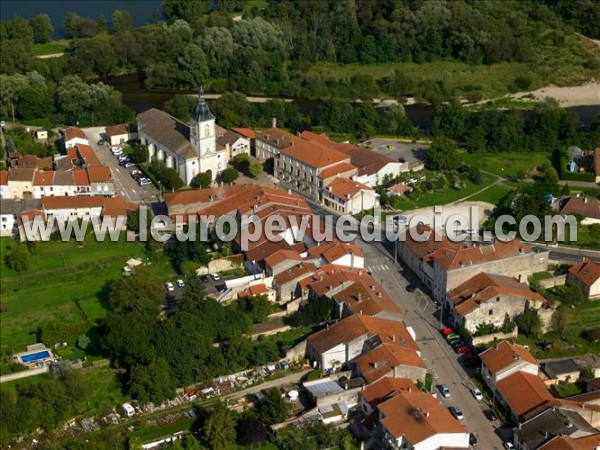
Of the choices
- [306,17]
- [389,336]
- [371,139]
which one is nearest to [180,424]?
[389,336]

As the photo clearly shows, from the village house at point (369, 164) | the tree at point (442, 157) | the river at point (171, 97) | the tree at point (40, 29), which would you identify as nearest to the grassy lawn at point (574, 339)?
the village house at point (369, 164)

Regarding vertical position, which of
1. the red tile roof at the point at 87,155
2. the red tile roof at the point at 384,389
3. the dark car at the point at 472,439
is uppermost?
the red tile roof at the point at 87,155

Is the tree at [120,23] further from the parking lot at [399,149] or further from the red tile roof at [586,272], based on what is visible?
the red tile roof at [586,272]

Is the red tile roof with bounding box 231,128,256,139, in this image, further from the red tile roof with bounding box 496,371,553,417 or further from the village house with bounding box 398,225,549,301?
the red tile roof with bounding box 496,371,553,417

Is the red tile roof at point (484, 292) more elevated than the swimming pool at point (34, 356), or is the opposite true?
the red tile roof at point (484, 292)

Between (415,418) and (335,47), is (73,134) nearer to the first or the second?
(335,47)

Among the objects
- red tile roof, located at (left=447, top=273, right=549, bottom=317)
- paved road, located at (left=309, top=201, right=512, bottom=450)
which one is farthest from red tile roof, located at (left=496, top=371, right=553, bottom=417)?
red tile roof, located at (left=447, top=273, right=549, bottom=317)

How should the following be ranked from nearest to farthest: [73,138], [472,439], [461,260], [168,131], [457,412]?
[472,439]
[457,412]
[461,260]
[168,131]
[73,138]

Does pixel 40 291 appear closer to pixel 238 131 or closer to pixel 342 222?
pixel 342 222

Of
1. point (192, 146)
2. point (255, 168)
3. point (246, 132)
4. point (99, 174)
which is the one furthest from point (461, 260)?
point (99, 174)
